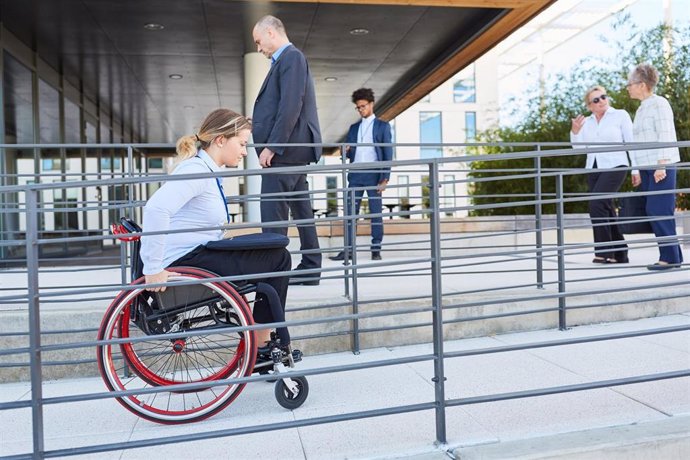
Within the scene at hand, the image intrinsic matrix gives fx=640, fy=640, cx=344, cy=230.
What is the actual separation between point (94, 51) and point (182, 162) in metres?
7.85

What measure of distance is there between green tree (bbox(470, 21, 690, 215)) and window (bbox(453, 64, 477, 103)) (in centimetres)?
1782

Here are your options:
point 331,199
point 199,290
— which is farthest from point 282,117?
point 199,290

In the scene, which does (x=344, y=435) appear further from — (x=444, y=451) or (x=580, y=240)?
(x=580, y=240)

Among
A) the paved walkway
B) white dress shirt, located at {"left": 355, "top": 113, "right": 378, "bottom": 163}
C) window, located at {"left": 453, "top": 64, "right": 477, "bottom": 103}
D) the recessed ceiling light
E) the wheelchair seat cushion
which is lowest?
the paved walkway

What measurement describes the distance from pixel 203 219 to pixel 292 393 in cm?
82

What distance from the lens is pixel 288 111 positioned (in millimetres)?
3820

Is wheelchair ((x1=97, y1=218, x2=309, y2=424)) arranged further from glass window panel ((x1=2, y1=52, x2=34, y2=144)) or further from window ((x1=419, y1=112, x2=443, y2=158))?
window ((x1=419, y1=112, x2=443, y2=158))

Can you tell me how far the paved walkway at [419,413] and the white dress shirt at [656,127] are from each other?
71.3 inches

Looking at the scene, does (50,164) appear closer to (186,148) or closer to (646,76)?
(186,148)

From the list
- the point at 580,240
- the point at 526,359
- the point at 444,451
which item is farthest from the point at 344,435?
the point at 580,240

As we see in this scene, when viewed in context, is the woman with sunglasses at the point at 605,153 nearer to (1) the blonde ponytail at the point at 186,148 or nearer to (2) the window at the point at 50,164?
(1) the blonde ponytail at the point at 186,148

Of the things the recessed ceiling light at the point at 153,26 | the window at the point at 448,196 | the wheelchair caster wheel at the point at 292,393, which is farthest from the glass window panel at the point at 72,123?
the wheelchair caster wheel at the point at 292,393

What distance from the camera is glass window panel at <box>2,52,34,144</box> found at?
7.79m

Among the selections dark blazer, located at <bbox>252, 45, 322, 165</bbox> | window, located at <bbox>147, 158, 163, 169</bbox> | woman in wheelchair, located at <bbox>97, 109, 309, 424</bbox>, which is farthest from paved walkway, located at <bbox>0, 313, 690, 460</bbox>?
window, located at <bbox>147, 158, 163, 169</bbox>
